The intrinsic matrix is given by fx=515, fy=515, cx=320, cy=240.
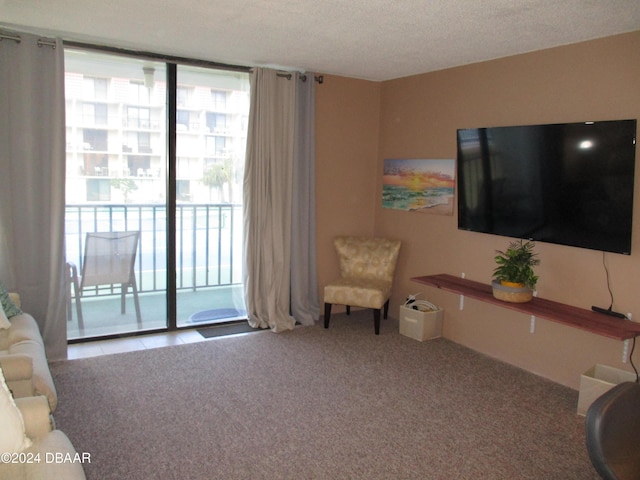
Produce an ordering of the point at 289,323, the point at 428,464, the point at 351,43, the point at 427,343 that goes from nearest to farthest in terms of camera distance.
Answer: the point at 428,464 → the point at 351,43 → the point at 427,343 → the point at 289,323

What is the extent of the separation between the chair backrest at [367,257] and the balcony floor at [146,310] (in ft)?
3.70

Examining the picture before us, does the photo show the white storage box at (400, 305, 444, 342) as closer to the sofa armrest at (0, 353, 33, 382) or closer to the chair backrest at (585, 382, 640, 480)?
the chair backrest at (585, 382, 640, 480)

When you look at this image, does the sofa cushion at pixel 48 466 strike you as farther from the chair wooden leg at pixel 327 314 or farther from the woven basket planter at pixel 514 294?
the chair wooden leg at pixel 327 314

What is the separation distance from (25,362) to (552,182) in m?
3.54

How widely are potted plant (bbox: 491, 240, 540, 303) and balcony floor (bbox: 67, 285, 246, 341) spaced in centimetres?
255

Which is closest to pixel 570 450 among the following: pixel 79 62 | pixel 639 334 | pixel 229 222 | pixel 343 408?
pixel 639 334

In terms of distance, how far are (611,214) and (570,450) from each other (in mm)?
1547

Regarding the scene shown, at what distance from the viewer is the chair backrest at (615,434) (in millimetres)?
1710

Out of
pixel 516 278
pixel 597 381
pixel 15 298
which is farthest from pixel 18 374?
pixel 597 381

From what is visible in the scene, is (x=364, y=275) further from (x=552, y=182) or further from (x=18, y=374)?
(x=18, y=374)

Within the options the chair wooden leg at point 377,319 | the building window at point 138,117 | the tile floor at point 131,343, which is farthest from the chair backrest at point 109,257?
the chair wooden leg at point 377,319

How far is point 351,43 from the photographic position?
3.90 meters

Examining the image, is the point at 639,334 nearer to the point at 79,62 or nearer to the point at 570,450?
the point at 570,450

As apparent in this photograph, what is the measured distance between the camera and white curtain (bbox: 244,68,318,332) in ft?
16.0
